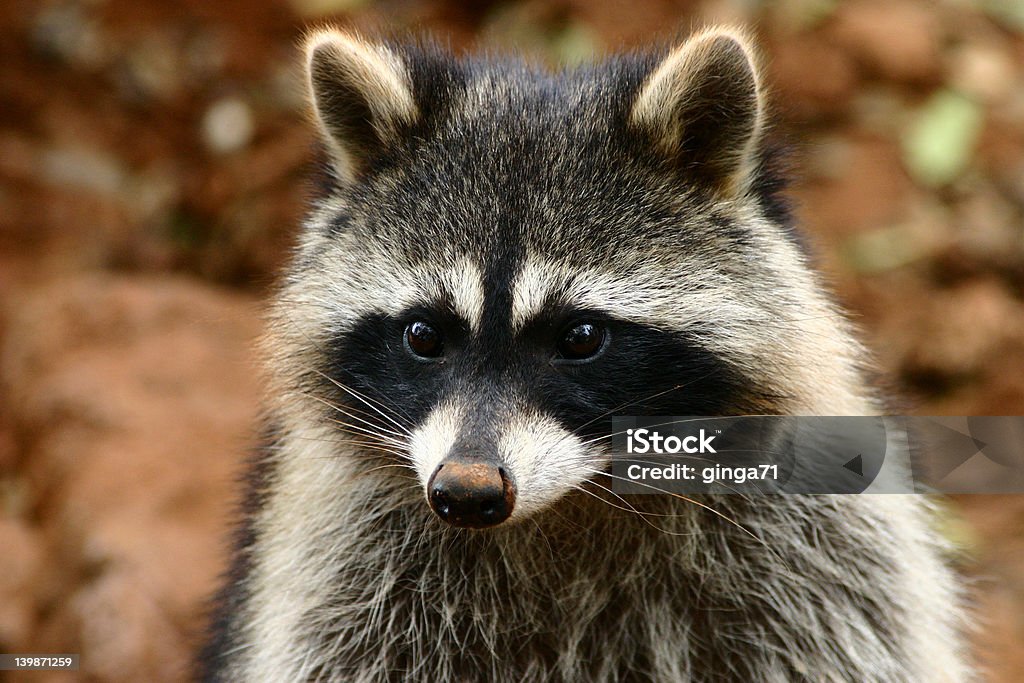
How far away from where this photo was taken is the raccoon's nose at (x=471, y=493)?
2400 millimetres

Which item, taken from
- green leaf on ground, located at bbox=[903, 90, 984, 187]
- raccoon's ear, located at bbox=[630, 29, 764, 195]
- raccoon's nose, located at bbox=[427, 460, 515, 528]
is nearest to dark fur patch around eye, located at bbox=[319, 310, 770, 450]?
raccoon's nose, located at bbox=[427, 460, 515, 528]

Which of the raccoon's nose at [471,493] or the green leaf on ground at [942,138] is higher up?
the green leaf on ground at [942,138]

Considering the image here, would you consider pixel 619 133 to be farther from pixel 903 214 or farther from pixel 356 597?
pixel 903 214

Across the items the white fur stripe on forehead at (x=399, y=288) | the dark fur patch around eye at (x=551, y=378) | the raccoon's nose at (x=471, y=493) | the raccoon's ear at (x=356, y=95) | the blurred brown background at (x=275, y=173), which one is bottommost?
the raccoon's nose at (x=471, y=493)

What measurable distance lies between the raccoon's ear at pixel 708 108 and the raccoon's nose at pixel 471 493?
0.98 m

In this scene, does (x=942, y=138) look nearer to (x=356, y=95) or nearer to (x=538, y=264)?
(x=356, y=95)

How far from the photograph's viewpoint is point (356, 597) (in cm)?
318

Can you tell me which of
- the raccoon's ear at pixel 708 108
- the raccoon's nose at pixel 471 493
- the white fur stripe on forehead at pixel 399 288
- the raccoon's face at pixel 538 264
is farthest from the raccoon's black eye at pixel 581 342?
the raccoon's ear at pixel 708 108

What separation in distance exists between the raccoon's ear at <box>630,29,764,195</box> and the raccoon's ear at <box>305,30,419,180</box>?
24.9 inches

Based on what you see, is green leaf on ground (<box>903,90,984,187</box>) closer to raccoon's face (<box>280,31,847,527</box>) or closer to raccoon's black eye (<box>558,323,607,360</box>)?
raccoon's face (<box>280,31,847,527</box>)

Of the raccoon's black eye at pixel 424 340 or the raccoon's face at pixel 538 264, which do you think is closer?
the raccoon's face at pixel 538 264

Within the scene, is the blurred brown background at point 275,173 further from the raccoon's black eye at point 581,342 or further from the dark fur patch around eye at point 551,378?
the raccoon's black eye at point 581,342

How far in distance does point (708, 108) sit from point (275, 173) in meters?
3.91

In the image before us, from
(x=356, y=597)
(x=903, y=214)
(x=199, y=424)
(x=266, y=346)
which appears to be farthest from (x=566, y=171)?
(x=903, y=214)
